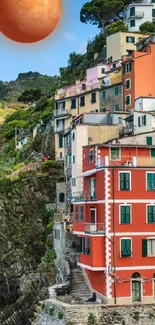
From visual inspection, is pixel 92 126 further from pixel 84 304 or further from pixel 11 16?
pixel 11 16

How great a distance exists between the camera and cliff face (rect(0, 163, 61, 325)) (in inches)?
1502

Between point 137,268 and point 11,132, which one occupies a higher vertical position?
point 11,132

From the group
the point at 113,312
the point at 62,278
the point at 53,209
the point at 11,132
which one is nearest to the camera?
the point at 113,312

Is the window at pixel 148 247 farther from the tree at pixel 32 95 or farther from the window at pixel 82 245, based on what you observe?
the tree at pixel 32 95

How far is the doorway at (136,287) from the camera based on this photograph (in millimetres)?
Result: 31152

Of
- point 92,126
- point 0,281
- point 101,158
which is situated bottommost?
point 0,281

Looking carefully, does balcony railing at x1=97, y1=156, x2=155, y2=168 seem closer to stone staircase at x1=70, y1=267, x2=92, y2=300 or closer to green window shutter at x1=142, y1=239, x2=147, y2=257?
green window shutter at x1=142, y1=239, x2=147, y2=257

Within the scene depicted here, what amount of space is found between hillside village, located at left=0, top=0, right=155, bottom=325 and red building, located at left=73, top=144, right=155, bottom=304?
0.06 m

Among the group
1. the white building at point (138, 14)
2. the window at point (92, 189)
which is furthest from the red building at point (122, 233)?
the white building at point (138, 14)

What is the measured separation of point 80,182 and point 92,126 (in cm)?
473

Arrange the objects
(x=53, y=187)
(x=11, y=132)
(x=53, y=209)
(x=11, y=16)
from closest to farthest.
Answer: (x=11, y=16) → (x=53, y=209) → (x=53, y=187) → (x=11, y=132)

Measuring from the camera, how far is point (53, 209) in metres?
48.3

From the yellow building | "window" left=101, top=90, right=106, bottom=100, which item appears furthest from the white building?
"window" left=101, top=90, right=106, bottom=100

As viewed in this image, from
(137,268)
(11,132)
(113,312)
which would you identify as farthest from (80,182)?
(11,132)
